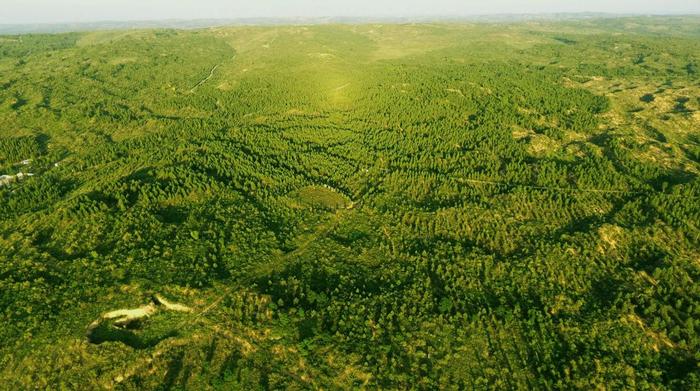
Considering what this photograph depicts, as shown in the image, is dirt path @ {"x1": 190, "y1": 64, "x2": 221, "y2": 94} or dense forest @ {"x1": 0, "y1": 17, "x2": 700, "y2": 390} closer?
dense forest @ {"x1": 0, "y1": 17, "x2": 700, "y2": 390}

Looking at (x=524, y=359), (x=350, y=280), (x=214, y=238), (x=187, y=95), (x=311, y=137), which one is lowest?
(x=524, y=359)

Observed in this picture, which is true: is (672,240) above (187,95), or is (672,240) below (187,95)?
below

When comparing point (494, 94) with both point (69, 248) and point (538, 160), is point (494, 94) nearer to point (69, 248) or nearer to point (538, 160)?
point (538, 160)

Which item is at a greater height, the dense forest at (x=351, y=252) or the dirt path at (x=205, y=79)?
the dirt path at (x=205, y=79)

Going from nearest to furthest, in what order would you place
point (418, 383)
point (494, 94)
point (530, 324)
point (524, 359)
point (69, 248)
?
point (418, 383)
point (524, 359)
point (530, 324)
point (69, 248)
point (494, 94)

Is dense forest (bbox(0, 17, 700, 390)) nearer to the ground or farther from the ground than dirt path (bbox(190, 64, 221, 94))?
nearer to the ground

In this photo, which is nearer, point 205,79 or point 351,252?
point 351,252

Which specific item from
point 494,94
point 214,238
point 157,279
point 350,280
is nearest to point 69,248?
point 157,279

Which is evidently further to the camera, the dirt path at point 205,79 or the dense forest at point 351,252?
the dirt path at point 205,79
